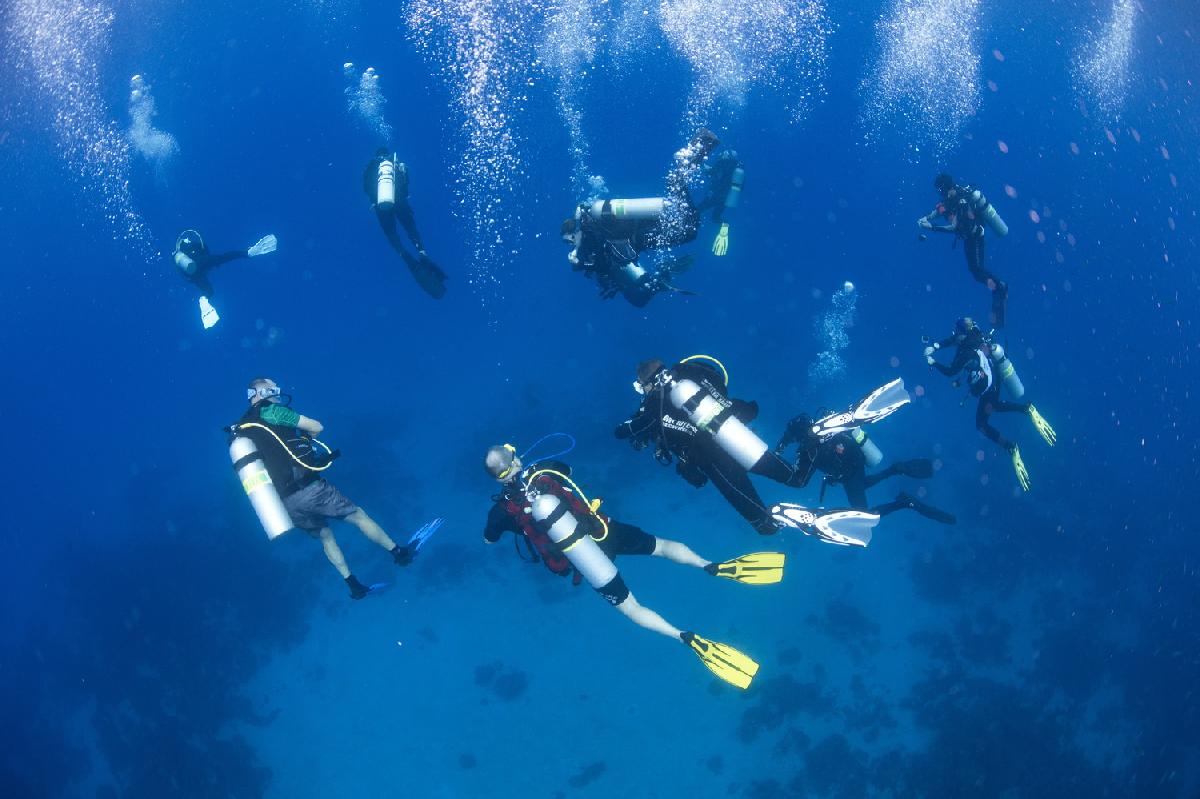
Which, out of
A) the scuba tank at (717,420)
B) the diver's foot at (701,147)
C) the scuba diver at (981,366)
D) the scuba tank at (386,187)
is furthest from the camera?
the scuba tank at (386,187)

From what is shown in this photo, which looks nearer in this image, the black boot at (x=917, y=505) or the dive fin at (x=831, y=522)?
the dive fin at (x=831, y=522)

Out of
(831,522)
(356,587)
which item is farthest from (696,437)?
(356,587)

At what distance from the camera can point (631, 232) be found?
9516mm

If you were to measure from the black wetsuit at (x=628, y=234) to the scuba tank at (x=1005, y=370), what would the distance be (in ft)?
21.8

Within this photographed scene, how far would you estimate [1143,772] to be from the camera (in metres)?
15.7

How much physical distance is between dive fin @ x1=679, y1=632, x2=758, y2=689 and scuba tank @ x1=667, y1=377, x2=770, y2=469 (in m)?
2.78

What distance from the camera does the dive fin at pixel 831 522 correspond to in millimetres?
7598

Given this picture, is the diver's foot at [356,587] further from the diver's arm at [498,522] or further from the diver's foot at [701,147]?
the diver's foot at [701,147]

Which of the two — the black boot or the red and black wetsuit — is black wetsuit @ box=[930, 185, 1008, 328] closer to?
the black boot

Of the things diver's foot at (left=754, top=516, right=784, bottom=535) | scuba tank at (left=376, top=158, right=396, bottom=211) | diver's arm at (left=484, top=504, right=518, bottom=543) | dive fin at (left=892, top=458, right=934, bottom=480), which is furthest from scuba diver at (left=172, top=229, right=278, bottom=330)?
dive fin at (left=892, top=458, right=934, bottom=480)

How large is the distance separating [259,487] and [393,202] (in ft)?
23.0

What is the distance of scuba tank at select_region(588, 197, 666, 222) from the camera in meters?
9.16

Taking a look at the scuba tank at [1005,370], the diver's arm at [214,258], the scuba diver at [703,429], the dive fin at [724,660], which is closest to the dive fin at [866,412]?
the scuba diver at [703,429]

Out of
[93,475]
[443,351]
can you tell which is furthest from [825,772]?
[93,475]
